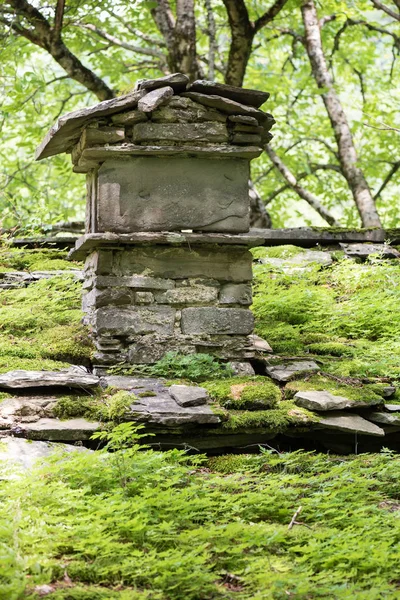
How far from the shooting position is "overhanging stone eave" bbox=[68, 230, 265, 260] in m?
6.04

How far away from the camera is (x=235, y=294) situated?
253 inches

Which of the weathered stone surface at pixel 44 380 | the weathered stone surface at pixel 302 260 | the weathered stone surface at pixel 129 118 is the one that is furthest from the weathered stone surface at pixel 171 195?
the weathered stone surface at pixel 302 260

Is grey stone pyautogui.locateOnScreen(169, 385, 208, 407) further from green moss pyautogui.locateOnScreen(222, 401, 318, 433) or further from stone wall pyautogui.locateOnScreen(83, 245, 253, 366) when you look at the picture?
stone wall pyautogui.locateOnScreen(83, 245, 253, 366)

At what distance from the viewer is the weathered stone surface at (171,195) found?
619 cm

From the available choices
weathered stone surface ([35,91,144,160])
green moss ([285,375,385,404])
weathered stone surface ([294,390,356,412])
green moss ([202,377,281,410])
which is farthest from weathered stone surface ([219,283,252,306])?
weathered stone surface ([35,91,144,160])

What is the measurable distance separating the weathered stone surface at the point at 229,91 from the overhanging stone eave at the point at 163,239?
120 centimetres

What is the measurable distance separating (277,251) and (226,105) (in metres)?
3.84

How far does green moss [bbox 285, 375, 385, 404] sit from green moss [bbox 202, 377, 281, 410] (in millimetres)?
152

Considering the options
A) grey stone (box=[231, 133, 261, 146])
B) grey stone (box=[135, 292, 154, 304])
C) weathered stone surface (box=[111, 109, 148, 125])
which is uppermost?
weathered stone surface (box=[111, 109, 148, 125])

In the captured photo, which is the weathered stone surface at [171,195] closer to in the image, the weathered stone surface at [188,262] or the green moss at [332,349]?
the weathered stone surface at [188,262]

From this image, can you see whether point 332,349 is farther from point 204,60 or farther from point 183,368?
→ point 204,60

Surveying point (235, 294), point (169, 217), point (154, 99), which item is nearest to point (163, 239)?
point (169, 217)

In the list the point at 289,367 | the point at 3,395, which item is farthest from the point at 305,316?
the point at 3,395

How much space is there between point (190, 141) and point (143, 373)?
2.03 meters
